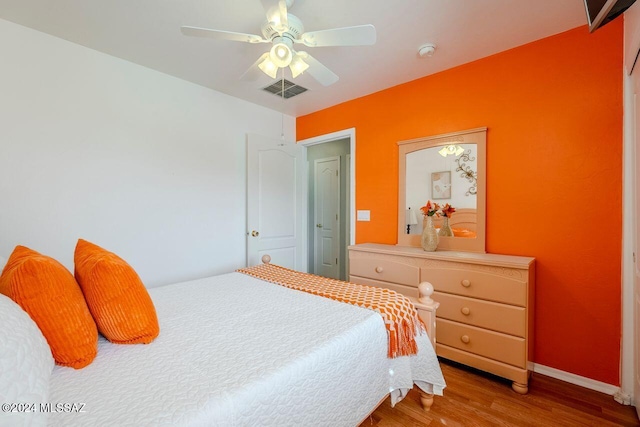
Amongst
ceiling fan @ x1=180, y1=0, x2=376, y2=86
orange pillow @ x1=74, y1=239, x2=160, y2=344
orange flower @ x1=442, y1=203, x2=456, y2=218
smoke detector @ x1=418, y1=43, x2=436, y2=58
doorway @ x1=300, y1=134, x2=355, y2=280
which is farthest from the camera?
doorway @ x1=300, y1=134, x2=355, y2=280

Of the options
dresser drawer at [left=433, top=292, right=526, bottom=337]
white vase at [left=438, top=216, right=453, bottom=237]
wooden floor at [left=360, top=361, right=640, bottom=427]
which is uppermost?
white vase at [left=438, top=216, right=453, bottom=237]

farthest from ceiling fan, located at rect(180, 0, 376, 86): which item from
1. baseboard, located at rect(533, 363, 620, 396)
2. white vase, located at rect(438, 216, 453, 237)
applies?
baseboard, located at rect(533, 363, 620, 396)

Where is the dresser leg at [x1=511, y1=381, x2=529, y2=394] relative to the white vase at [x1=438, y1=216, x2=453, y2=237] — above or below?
below

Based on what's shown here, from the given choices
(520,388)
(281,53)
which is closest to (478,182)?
(520,388)

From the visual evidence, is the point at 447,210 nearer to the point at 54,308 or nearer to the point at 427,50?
the point at 427,50

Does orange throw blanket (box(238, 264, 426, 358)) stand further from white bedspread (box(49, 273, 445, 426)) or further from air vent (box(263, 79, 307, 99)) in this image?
air vent (box(263, 79, 307, 99))

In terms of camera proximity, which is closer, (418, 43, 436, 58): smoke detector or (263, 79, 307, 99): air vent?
(418, 43, 436, 58): smoke detector

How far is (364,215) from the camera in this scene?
3129 millimetres

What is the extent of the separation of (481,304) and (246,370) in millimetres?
1773

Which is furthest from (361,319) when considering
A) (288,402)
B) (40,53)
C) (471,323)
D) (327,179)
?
(327,179)

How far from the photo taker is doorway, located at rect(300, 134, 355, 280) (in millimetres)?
4520

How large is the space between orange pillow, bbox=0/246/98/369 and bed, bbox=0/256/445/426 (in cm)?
5

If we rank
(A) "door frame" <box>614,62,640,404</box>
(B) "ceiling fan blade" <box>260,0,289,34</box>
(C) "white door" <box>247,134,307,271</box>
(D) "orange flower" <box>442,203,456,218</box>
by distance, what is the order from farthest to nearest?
(C) "white door" <box>247,134,307,271</box> < (D) "orange flower" <box>442,203,456,218</box> < (A) "door frame" <box>614,62,640,404</box> < (B) "ceiling fan blade" <box>260,0,289,34</box>

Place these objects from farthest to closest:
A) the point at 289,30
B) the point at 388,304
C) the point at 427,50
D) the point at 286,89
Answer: the point at 286,89 < the point at 427,50 < the point at 289,30 < the point at 388,304
